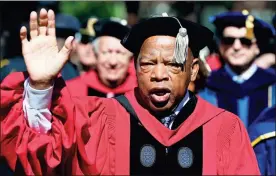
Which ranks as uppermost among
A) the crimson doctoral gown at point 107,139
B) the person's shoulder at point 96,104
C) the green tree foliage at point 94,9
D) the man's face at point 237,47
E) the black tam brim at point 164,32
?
the green tree foliage at point 94,9

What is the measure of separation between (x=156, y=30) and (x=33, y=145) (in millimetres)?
967

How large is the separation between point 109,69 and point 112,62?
0.11 meters

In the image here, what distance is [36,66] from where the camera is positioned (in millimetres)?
4816

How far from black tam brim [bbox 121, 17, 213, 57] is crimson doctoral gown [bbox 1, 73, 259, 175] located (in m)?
0.32

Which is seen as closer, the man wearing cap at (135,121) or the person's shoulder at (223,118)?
the man wearing cap at (135,121)

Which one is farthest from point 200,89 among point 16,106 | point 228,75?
point 16,106

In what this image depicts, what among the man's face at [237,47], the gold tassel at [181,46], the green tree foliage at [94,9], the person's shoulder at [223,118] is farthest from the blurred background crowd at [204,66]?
the green tree foliage at [94,9]

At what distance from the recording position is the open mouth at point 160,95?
5027mm

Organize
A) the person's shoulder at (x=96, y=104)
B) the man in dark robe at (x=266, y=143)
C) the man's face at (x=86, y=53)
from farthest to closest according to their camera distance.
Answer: the man's face at (x=86, y=53) < the man in dark robe at (x=266, y=143) < the person's shoulder at (x=96, y=104)

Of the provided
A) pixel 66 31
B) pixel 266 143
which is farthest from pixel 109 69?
pixel 266 143

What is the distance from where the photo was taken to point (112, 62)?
326 inches

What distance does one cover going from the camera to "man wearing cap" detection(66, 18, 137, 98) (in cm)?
834

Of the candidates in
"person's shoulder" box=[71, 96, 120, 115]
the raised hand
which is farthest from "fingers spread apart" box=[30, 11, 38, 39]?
"person's shoulder" box=[71, 96, 120, 115]

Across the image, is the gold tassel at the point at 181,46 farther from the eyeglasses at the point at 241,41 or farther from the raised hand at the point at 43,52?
the eyeglasses at the point at 241,41
